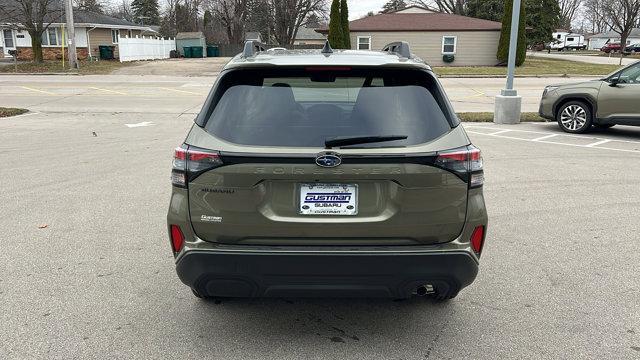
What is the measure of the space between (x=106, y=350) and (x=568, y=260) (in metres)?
3.77

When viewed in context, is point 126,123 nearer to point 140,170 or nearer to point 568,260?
point 140,170

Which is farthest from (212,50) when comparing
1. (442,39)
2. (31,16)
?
(442,39)

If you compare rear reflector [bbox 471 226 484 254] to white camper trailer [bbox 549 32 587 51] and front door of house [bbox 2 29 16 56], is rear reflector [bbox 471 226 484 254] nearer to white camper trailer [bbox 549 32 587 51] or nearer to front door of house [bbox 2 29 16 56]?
front door of house [bbox 2 29 16 56]

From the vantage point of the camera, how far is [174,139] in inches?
439

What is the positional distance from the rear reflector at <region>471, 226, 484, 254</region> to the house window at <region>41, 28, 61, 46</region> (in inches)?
1889

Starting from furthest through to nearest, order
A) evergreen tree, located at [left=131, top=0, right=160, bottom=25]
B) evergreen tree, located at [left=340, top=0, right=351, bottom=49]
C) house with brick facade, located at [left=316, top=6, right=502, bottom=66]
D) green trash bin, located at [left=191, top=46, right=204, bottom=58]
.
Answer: evergreen tree, located at [left=131, top=0, right=160, bottom=25]
green trash bin, located at [left=191, top=46, right=204, bottom=58]
house with brick facade, located at [left=316, top=6, right=502, bottom=66]
evergreen tree, located at [left=340, top=0, right=351, bottom=49]

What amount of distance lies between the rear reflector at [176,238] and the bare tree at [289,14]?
174 feet

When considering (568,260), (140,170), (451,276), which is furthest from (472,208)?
(140,170)

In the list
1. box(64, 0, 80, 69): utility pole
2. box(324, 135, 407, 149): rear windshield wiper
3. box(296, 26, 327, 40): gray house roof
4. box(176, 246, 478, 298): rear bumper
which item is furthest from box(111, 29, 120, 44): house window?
box(324, 135, 407, 149): rear windshield wiper

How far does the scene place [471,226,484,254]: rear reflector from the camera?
10.4 feet

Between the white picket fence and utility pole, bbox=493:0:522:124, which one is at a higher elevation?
→ the white picket fence

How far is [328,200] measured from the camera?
3.01 meters

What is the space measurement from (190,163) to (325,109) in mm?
856

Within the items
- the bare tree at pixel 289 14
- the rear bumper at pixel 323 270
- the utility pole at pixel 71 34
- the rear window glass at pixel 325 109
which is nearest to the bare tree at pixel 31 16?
the utility pole at pixel 71 34
